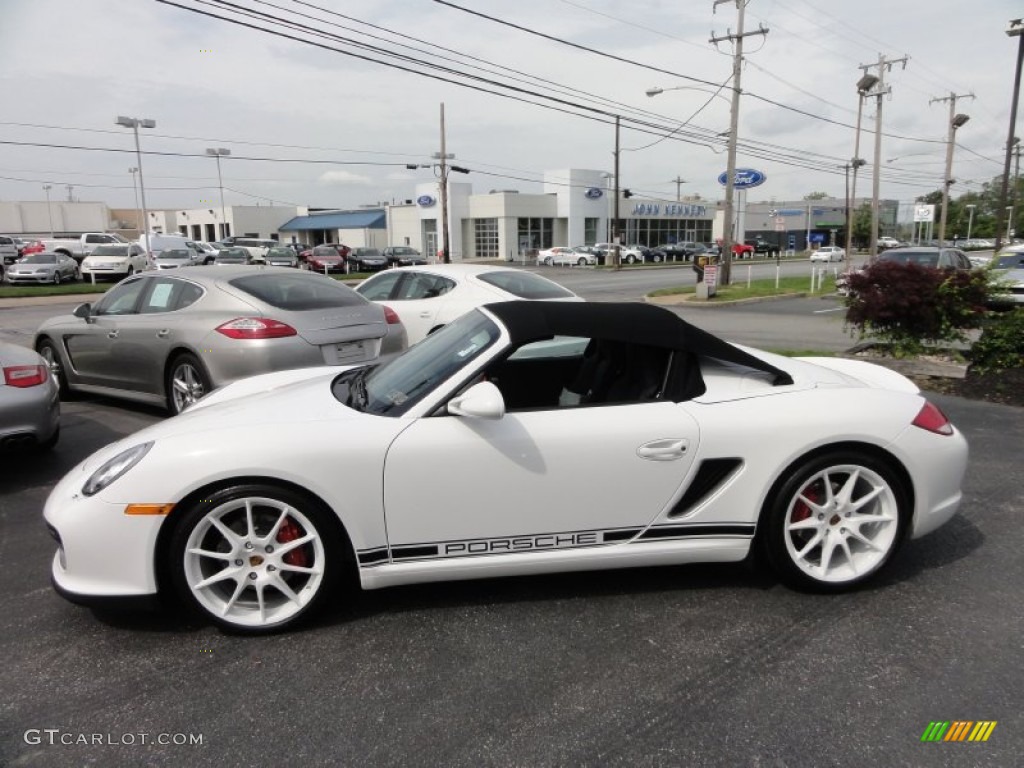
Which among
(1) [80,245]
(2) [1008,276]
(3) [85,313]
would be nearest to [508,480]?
(3) [85,313]

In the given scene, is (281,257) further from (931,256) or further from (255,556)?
(255,556)

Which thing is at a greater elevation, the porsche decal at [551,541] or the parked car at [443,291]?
the parked car at [443,291]

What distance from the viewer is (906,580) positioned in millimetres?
A: 3529

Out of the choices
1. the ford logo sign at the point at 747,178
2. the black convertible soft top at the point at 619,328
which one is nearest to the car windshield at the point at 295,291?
the black convertible soft top at the point at 619,328

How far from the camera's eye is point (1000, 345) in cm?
815

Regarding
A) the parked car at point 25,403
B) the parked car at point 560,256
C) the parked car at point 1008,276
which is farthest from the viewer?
the parked car at point 560,256

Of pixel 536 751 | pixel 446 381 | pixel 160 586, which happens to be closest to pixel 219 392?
pixel 160 586

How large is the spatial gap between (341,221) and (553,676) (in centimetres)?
7254

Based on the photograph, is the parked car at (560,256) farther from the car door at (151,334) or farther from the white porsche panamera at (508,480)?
the white porsche panamera at (508,480)

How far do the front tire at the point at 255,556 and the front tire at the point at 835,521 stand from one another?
1939 millimetres

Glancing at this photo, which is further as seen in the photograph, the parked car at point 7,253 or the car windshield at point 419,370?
the parked car at point 7,253

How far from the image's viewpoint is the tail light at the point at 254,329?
6141 millimetres

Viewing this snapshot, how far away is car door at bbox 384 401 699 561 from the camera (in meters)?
3.00

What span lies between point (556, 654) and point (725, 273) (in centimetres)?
2523
